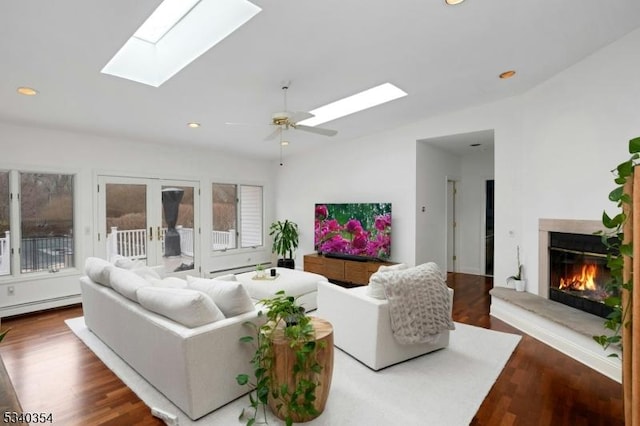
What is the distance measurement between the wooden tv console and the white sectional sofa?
9.89ft

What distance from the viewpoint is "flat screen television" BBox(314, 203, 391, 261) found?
5.21 m

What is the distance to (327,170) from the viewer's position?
6.42m

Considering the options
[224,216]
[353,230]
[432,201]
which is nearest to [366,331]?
[353,230]

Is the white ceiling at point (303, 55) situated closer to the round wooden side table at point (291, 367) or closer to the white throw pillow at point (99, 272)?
the white throw pillow at point (99, 272)

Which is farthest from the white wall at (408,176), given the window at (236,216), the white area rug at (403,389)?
the white area rug at (403,389)

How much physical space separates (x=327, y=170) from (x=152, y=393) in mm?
4803

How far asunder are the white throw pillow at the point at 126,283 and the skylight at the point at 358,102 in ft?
8.03

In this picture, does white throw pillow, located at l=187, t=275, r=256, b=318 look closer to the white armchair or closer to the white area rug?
the white area rug

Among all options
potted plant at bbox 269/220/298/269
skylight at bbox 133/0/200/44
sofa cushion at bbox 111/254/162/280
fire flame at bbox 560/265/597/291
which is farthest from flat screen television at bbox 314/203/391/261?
skylight at bbox 133/0/200/44

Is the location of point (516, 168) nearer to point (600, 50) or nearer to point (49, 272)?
point (600, 50)

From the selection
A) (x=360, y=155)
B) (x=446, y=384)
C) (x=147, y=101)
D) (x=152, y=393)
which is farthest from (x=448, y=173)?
(x=152, y=393)

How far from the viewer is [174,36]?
9.19 ft

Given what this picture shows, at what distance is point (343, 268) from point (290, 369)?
357 centimetres

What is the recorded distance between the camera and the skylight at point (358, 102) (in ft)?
12.7
